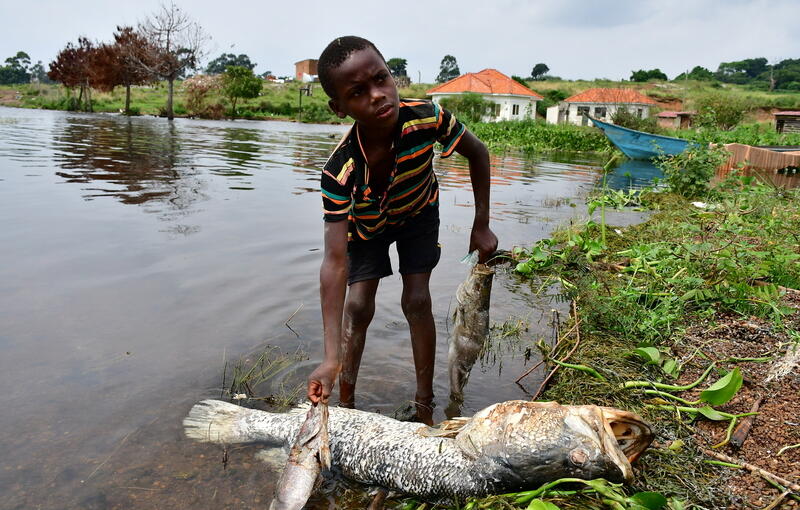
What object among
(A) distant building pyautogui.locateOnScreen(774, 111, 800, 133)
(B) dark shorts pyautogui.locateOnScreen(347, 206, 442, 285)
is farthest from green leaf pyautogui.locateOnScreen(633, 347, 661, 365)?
(A) distant building pyautogui.locateOnScreen(774, 111, 800, 133)

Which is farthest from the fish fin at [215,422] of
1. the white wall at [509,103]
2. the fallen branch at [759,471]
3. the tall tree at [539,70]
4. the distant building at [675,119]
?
the tall tree at [539,70]

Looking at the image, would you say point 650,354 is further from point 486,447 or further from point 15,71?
point 15,71

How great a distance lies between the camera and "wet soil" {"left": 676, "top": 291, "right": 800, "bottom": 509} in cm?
226

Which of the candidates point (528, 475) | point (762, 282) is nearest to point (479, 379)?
point (528, 475)

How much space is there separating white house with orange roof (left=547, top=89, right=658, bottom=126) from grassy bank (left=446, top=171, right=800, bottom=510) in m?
42.2

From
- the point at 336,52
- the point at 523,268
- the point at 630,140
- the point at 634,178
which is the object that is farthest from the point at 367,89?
the point at 630,140

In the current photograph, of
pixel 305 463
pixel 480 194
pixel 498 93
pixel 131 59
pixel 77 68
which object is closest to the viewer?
pixel 305 463

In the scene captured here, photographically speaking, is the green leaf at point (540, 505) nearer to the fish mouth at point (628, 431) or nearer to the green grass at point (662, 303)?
the green grass at point (662, 303)

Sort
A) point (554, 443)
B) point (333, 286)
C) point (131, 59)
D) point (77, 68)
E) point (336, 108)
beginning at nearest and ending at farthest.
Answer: point (554, 443)
point (333, 286)
point (336, 108)
point (131, 59)
point (77, 68)

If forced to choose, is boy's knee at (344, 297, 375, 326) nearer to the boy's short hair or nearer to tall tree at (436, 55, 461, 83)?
the boy's short hair

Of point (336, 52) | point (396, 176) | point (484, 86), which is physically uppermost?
point (484, 86)

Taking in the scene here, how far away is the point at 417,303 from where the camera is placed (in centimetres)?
305

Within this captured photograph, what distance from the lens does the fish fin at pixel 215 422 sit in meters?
2.90

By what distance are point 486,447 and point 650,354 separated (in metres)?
1.44
